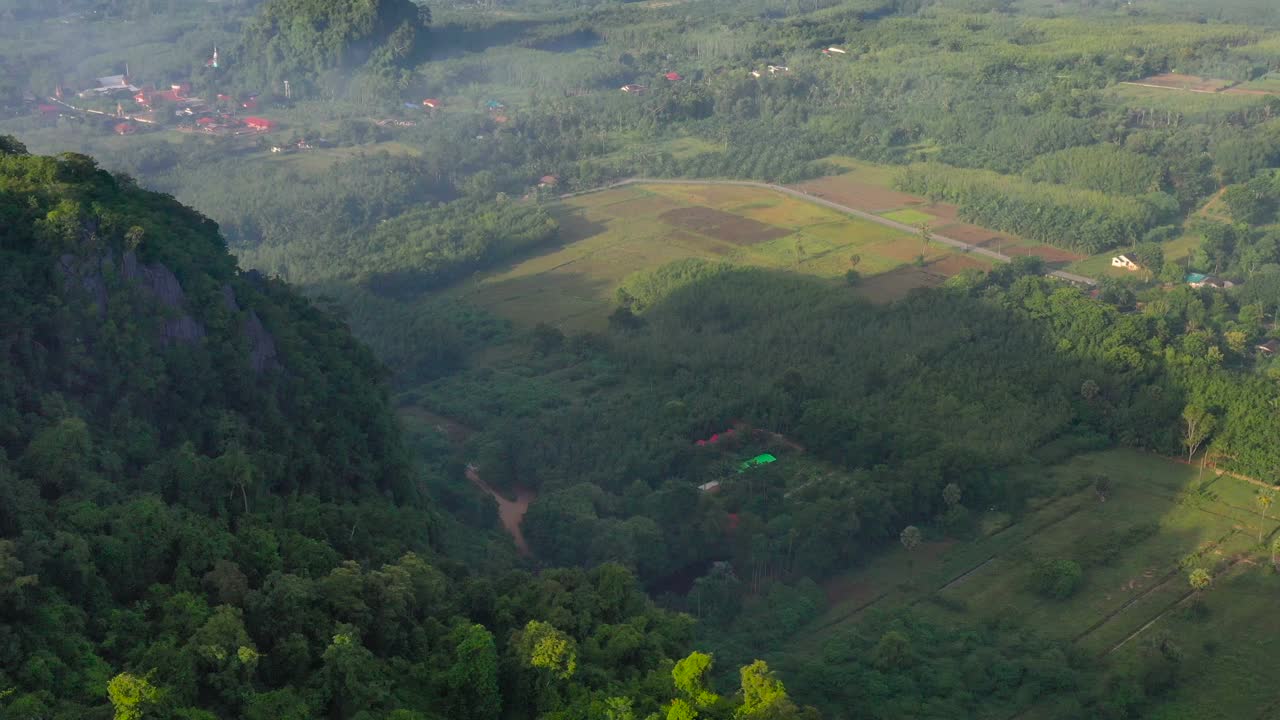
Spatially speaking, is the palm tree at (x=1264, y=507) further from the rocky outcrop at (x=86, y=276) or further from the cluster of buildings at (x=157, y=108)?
the cluster of buildings at (x=157, y=108)

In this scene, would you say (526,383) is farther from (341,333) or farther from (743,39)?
(743,39)

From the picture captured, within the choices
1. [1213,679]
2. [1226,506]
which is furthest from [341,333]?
[1226,506]

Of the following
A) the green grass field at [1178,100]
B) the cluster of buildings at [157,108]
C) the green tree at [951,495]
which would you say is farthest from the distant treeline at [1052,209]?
the cluster of buildings at [157,108]

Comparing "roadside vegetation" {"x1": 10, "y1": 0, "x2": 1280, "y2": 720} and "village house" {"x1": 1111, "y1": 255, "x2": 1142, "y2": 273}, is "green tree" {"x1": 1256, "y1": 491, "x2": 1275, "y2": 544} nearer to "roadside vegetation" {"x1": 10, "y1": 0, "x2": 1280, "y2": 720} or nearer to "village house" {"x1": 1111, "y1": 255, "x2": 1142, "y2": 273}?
"roadside vegetation" {"x1": 10, "y1": 0, "x2": 1280, "y2": 720}

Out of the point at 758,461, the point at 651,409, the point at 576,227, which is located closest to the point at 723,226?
the point at 576,227

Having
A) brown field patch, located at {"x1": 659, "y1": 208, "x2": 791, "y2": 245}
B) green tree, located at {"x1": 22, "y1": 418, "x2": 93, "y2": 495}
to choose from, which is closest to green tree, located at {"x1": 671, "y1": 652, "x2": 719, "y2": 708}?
green tree, located at {"x1": 22, "y1": 418, "x2": 93, "y2": 495}

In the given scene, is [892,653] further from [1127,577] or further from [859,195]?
[859,195]
